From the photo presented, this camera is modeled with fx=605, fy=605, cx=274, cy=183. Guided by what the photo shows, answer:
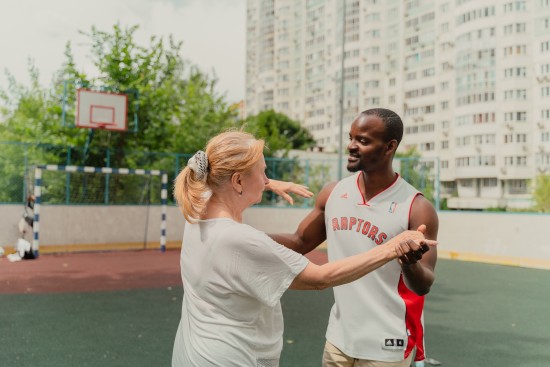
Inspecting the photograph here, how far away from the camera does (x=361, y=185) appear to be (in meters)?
2.50

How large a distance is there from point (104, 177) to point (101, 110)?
5.61ft

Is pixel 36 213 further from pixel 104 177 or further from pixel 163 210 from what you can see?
pixel 163 210

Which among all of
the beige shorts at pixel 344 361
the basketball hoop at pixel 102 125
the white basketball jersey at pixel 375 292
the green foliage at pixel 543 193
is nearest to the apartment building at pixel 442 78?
the green foliage at pixel 543 193

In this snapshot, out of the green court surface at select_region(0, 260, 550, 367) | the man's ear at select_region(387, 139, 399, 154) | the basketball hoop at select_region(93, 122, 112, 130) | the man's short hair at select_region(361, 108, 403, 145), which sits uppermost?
the basketball hoop at select_region(93, 122, 112, 130)

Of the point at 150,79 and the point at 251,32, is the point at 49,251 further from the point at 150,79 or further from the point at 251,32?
the point at 251,32

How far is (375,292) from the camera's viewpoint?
2.33m

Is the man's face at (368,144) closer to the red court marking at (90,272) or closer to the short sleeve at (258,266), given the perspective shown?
the short sleeve at (258,266)

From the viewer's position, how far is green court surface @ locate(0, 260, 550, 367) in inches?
202

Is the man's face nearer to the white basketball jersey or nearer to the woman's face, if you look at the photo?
the white basketball jersey

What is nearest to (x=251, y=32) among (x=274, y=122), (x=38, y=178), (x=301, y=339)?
(x=274, y=122)

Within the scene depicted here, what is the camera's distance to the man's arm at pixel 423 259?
6.62 ft

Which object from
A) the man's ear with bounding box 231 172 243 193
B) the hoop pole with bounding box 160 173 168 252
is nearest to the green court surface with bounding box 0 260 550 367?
the man's ear with bounding box 231 172 243 193

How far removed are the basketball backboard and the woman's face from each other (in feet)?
45.4

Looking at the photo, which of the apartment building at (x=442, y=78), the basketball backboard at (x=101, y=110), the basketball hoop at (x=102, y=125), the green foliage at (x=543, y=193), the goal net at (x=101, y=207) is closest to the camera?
the goal net at (x=101, y=207)
